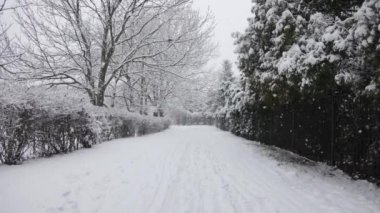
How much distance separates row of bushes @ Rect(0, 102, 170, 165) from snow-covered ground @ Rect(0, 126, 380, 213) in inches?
17.4

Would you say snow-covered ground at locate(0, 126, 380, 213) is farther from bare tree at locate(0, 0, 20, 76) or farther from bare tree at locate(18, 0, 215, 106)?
bare tree at locate(18, 0, 215, 106)

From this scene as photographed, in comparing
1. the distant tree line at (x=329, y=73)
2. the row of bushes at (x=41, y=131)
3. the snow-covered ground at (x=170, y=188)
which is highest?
the distant tree line at (x=329, y=73)

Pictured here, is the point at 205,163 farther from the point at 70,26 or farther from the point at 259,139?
the point at 70,26

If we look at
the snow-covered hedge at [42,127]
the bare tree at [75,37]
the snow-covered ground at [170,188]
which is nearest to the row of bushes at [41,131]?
the snow-covered hedge at [42,127]

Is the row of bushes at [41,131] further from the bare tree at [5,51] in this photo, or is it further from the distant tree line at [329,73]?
the distant tree line at [329,73]

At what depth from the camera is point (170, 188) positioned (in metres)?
5.63

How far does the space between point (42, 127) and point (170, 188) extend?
4.11m

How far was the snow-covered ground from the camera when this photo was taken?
14.8 feet

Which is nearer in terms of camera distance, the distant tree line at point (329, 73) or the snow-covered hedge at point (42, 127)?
the distant tree line at point (329, 73)

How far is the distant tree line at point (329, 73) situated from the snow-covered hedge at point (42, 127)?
582 centimetres

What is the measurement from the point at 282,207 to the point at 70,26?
14.2 meters

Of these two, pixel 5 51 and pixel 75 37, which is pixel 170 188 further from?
pixel 75 37

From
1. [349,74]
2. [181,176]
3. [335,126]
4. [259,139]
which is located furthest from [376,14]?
[259,139]

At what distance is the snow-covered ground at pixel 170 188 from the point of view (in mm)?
4504
